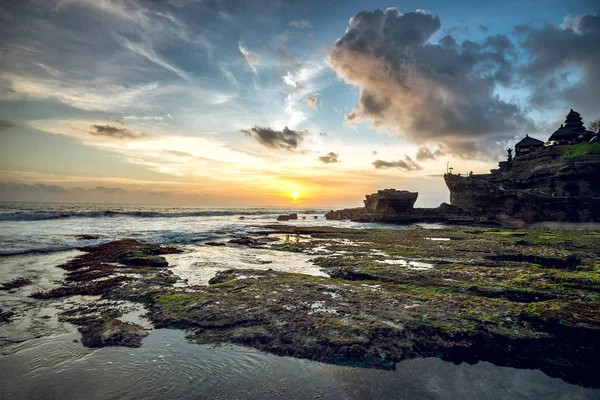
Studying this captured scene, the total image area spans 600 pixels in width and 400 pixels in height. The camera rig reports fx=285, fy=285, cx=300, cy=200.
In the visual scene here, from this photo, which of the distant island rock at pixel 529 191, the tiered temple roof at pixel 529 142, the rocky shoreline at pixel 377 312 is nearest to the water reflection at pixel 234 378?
the rocky shoreline at pixel 377 312

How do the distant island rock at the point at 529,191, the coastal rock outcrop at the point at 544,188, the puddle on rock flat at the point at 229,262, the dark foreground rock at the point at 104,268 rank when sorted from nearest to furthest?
1. the dark foreground rock at the point at 104,268
2. the puddle on rock flat at the point at 229,262
3. the coastal rock outcrop at the point at 544,188
4. the distant island rock at the point at 529,191

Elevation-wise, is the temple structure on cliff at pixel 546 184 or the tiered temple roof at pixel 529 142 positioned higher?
the tiered temple roof at pixel 529 142

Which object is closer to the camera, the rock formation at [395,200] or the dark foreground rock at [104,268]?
the dark foreground rock at [104,268]

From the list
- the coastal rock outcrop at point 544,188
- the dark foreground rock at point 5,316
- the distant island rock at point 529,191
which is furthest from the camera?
the distant island rock at point 529,191

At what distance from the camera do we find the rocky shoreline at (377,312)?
254 inches

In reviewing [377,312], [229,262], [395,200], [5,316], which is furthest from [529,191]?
[5,316]

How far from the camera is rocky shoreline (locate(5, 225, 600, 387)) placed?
6.46 m

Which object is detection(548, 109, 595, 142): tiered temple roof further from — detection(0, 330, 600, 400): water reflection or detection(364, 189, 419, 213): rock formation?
detection(0, 330, 600, 400): water reflection

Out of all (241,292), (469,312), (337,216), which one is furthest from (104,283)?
(337,216)

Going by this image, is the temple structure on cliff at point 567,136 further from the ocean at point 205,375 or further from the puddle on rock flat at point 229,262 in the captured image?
the ocean at point 205,375

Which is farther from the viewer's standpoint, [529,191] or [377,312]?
[529,191]

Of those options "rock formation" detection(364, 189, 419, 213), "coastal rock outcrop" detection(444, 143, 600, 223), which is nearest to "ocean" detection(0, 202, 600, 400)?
"coastal rock outcrop" detection(444, 143, 600, 223)

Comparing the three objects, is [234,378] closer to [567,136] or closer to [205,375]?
[205,375]

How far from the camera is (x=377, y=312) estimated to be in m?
8.20
